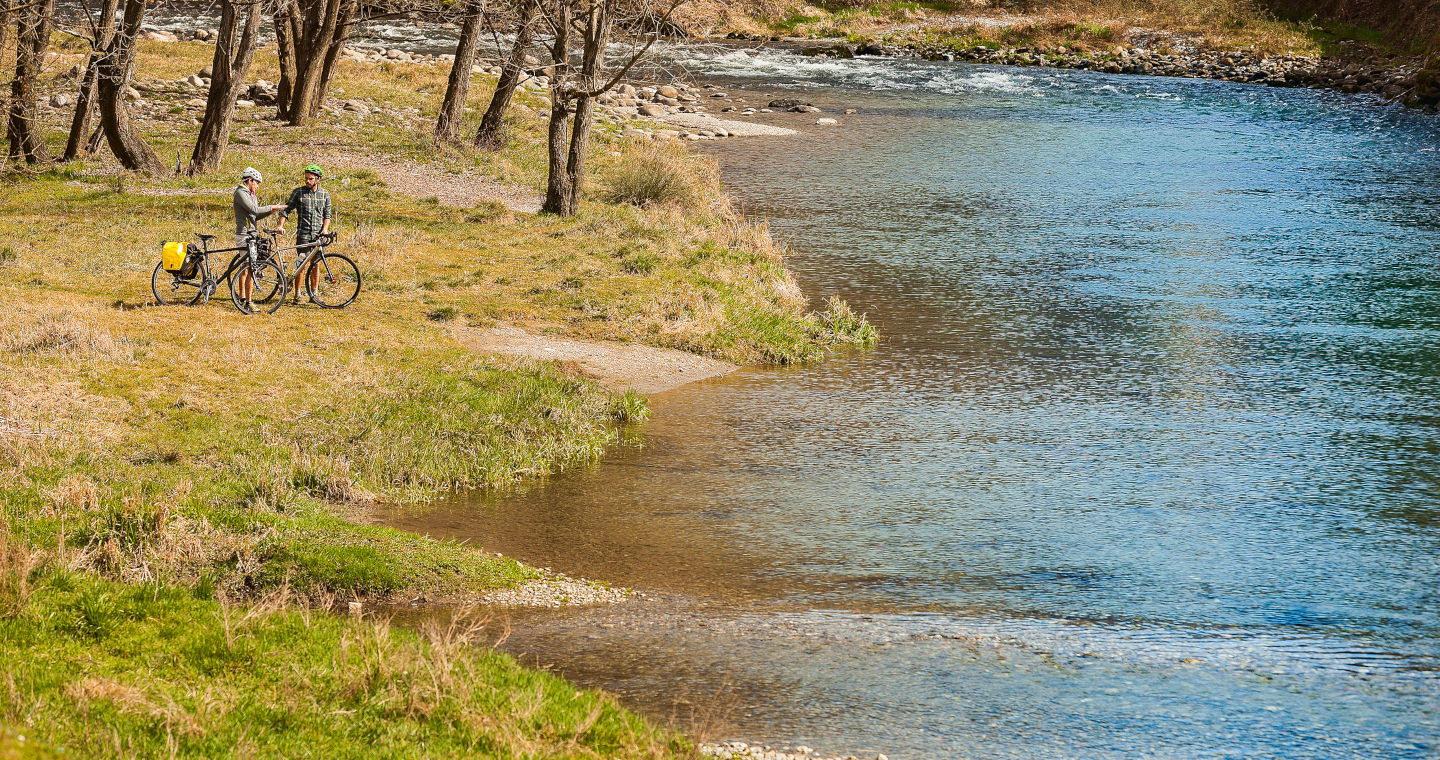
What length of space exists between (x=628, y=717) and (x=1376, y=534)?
9.28m

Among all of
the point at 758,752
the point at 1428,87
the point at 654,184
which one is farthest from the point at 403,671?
the point at 1428,87

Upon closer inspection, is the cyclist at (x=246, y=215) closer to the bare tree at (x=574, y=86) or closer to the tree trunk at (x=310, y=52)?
the bare tree at (x=574, y=86)

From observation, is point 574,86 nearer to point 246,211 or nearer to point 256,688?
point 246,211

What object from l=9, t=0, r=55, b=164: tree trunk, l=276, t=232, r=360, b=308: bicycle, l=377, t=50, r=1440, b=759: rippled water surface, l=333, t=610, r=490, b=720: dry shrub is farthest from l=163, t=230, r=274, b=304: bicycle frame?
l=333, t=610, r=490, b=720: dry shrub

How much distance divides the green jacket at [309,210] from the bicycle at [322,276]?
206 mm

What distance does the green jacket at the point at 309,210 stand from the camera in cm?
1817

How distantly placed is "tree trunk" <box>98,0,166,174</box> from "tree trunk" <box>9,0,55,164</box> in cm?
124

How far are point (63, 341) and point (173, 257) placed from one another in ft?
6.68

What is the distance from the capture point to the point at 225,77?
1045 inches

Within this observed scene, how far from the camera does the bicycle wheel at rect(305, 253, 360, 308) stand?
1869cm

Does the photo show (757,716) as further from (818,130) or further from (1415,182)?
(818,130)

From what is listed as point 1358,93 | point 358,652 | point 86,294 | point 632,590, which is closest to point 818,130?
point 1358,93

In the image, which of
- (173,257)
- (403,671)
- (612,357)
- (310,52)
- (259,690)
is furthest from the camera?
(310,52)

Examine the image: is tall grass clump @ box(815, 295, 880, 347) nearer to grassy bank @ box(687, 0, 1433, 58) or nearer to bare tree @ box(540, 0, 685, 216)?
bare tree @ box(540, 0, 685, 216)
